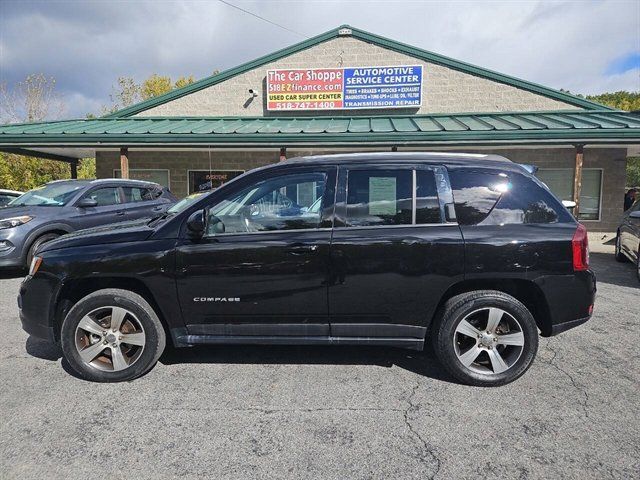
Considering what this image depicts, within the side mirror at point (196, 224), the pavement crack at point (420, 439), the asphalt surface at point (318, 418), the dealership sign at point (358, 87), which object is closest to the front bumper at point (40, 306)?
the asphalt surface at point (318, 418)

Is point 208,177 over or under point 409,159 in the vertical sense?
over

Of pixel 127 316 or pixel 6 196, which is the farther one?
pixel 6 196

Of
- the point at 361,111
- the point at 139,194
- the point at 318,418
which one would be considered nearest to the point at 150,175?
the point at 139,194

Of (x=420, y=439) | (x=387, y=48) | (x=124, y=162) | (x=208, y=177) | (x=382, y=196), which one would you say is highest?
(x=387, y=48)

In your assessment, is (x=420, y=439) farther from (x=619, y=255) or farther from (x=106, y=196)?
(x=619, y=255)

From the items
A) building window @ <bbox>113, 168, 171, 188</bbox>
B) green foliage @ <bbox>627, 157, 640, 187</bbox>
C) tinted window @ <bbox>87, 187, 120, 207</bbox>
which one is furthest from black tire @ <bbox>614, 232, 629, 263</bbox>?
green foliage @ <bbox>627, 157, 640, 187</bbox>

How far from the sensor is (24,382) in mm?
3344

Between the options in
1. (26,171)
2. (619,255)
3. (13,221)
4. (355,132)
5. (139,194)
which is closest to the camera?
(13,221)

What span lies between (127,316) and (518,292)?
3.33 m

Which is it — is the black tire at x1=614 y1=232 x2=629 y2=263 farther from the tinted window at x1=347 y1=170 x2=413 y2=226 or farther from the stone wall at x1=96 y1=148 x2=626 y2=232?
the tinted window at x1=347 y1=170 x2=413 y2=226

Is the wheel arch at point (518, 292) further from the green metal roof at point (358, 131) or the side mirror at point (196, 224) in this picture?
the green metal roof at point (358, 131)

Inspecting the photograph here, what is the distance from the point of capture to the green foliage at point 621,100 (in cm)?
3522

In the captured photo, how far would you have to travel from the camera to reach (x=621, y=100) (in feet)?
125

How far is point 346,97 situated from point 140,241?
Answer: 12078 millimetres
